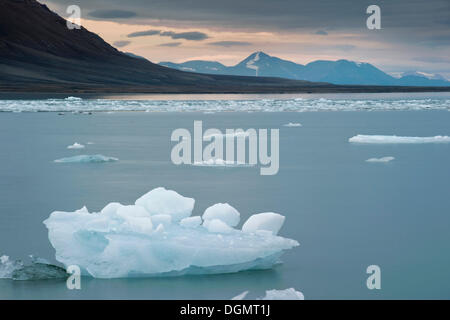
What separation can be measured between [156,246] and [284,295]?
3.11 feet

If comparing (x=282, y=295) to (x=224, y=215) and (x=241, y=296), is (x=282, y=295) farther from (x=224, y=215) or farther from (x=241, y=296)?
(x=224, y=215)

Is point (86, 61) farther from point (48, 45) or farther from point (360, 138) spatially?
point (360, 138)

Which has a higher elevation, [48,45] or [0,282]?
[48,45]

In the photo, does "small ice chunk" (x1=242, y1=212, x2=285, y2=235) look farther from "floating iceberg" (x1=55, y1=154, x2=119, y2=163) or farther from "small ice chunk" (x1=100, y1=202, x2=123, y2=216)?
"floating iceberg" (x1=55, y1=154, x2=119, y2=163)

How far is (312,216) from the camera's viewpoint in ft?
21.7

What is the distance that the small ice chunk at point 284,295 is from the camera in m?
4.17

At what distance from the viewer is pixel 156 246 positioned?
4.64 meters

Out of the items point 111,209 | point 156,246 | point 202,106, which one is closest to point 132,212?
point 111,209

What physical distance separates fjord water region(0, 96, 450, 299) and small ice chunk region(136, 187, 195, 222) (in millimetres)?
765

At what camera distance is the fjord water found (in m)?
4.51

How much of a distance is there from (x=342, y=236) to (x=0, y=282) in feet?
8.78
